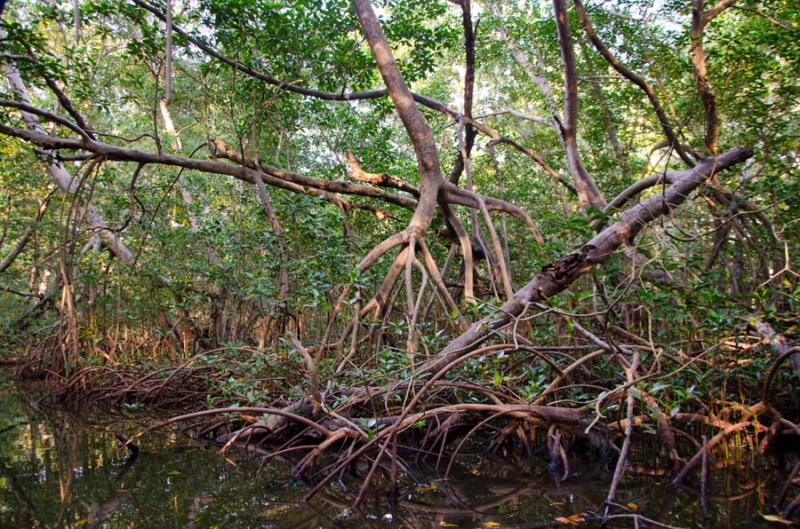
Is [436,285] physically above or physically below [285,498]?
above

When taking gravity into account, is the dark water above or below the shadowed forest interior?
below

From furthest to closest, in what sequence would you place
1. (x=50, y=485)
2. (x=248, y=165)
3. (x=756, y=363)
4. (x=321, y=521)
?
(x=248, y=165), (x=756, y=363), (x=50, y=485), (x=321, y=521)

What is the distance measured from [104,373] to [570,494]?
16.9 feet

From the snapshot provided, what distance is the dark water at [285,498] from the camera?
2.14 m

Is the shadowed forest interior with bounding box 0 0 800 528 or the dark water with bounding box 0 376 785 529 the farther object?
the shadowed forest interior with bounding box 0 0 800 528

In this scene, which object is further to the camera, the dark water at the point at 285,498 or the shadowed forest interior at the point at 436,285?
the shadowed forest interior at the point at 436,285

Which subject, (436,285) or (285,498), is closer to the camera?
(285,498)

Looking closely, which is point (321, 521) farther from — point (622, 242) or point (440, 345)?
point (622, 242)

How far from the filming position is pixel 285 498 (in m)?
2.46

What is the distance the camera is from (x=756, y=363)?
3.00 m

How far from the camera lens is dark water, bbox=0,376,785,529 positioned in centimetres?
214

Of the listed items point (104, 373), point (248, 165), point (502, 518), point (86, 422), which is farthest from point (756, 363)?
point (104, 373)

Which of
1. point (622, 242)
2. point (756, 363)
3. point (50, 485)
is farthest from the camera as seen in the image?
point (622, 242)

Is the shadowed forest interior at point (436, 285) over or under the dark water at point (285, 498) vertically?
over
